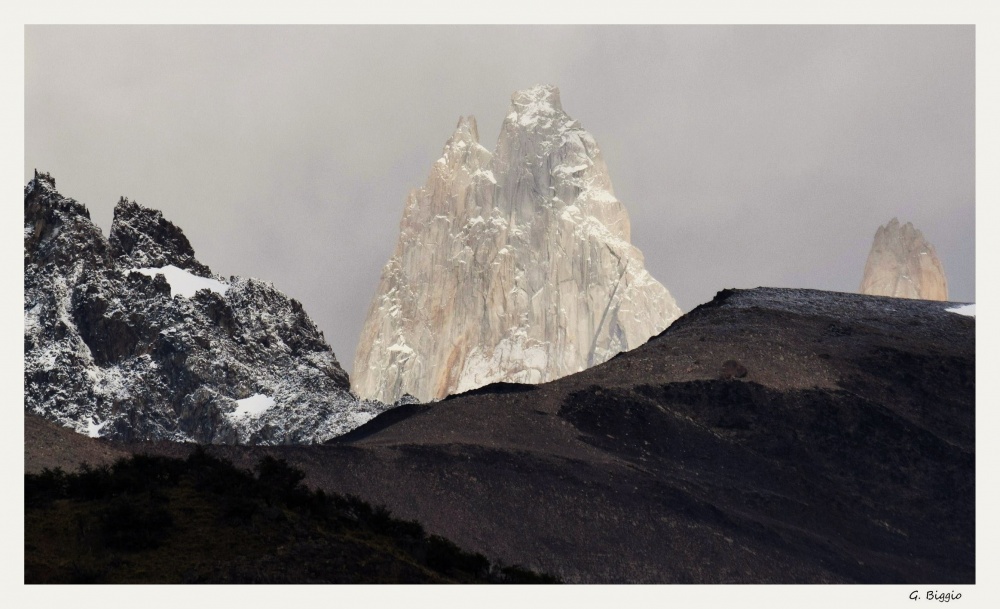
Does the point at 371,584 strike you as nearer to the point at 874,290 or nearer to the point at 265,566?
the point at 265,566

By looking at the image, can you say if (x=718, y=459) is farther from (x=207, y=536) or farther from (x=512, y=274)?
(x=512, y=274)

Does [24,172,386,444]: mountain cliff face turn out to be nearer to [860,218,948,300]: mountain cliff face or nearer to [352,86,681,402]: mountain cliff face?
[352,86,681,402]: mountain cliff face

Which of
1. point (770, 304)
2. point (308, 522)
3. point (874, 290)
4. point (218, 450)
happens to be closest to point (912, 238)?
point (874, 290)

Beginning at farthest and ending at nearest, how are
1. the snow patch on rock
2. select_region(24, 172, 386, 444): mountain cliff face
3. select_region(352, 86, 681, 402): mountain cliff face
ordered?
select_region(352, 86, 681, 402): mountain cliff face
the snow patch on rock
select_region(24, 172, 386, 444): mountain cliff face

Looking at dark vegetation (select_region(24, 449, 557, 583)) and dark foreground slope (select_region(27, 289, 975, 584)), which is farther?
dark foreground slope (select_region(27, 289, 975, 584))

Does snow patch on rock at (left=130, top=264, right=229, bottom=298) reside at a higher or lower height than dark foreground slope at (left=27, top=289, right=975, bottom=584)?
higher

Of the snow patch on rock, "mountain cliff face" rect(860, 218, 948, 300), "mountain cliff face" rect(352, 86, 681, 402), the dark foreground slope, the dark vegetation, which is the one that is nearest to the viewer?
the dark vegetation

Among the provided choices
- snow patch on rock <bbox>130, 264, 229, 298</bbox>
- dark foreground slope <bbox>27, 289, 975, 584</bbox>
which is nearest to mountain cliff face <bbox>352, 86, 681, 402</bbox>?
snow patch on rock <bbox>130, 264, 229, 298</bbox>

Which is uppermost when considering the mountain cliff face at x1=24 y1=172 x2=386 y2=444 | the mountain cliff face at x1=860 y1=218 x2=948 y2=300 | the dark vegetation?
the mountain cliff face at x1=860 y1=218 x2=948 y2=300
